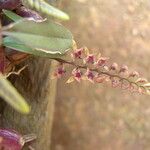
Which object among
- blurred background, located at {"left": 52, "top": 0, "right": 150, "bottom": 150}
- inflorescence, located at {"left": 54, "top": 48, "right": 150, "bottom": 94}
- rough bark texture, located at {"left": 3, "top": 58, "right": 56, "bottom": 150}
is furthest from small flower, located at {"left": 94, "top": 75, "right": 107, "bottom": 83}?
blurred background, located at {"left": 52, "top": 0, "right": 150, "bottom": 150}

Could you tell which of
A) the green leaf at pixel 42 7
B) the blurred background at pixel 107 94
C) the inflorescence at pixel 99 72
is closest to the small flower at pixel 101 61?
the inflorescence at pixel 99 72

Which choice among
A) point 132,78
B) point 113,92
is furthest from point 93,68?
point 113,92

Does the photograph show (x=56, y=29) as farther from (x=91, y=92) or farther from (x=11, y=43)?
(x=91, y=92)

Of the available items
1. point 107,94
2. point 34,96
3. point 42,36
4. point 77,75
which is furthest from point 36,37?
point 107,94

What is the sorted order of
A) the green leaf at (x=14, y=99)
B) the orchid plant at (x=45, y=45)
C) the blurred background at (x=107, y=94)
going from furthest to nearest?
1. the blurred background at (x=107, y=94)
2. the orchid plant at (x=45, y=45)
3. the green leaf at (x=14, y=99)

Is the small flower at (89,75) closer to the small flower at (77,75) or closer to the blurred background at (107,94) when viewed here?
the small flower at (77,75)

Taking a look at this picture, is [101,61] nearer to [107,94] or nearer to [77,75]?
[77,75]
